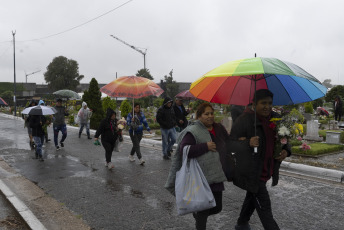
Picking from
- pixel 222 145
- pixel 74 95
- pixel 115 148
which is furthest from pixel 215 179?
pixel 74 95

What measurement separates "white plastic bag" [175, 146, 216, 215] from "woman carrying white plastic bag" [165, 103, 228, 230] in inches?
3.5

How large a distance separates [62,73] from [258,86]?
2758 inches

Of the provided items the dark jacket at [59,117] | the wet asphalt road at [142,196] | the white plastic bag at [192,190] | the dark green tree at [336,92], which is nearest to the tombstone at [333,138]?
the wet asphalt road at [142,196]

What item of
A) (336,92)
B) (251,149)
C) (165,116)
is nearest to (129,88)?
(165,116)

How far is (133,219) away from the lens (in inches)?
175

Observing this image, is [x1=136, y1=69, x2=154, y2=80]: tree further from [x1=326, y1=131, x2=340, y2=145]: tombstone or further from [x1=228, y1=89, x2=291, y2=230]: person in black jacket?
[x1=228, y1=89, x2=291, y2=230]: person in black jacket

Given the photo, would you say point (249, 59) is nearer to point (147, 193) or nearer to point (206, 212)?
point (206, 212)

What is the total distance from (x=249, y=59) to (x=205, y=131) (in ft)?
2.98

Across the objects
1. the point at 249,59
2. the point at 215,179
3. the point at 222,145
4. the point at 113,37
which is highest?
the point at 113,37

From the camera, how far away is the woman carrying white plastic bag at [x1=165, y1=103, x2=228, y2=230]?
3.23 meters

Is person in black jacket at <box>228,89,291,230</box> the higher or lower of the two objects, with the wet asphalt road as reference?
higher

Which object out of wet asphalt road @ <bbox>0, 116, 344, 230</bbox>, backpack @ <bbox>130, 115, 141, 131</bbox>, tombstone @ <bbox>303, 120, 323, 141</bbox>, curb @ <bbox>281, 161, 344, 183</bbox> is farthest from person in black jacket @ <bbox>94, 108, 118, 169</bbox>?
tombstone @ <bbox>303, 120, 323, 141</bbox>

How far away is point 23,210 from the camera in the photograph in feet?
15.7

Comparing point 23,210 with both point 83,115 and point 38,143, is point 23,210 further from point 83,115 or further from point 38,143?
point 83,115
